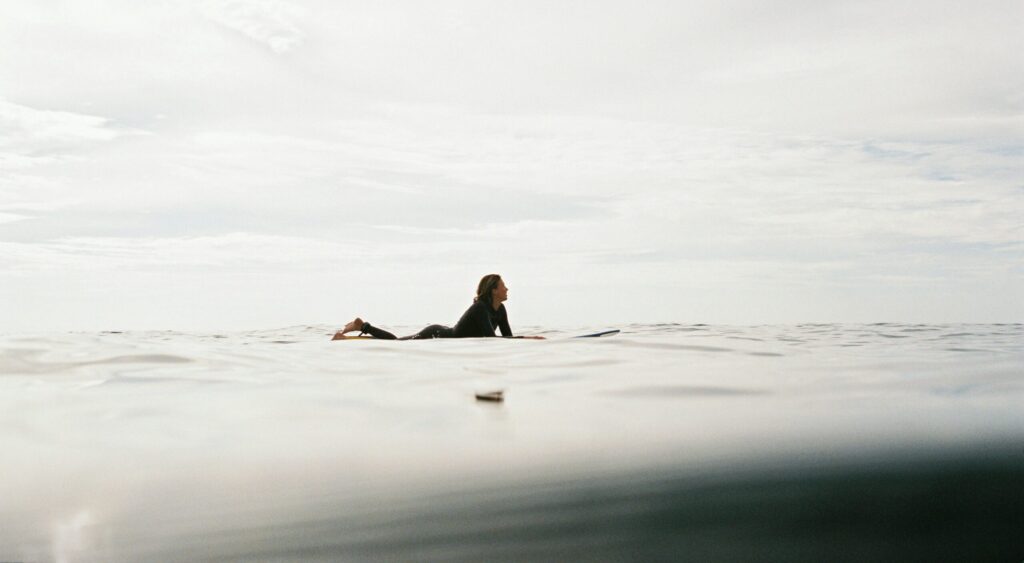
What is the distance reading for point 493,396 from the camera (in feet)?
13.4

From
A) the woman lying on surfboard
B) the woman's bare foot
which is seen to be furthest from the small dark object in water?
the woman's bare foot

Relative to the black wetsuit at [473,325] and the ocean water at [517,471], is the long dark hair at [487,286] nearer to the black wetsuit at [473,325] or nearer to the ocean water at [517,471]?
the black wetsuit at [473,325]

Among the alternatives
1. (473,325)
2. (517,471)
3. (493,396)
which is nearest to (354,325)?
(473,325)

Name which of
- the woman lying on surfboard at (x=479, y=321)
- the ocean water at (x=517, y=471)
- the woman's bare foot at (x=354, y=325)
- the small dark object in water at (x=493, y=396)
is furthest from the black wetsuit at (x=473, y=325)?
the small dark object in water at (x=493, y=396)

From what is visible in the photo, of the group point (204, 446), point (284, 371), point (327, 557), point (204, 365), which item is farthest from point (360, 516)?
point (204, 365)

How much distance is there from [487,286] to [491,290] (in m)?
0.08

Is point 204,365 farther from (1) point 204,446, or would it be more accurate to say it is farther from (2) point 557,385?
(1) point 204,446

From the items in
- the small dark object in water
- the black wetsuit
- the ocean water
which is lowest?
the ocean water

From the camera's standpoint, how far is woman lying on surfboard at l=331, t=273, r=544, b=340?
10.7m

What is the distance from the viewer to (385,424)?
3.26 meters

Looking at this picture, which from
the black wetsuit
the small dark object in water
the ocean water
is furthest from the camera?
the black wetsuit

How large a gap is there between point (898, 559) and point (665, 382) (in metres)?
2.78

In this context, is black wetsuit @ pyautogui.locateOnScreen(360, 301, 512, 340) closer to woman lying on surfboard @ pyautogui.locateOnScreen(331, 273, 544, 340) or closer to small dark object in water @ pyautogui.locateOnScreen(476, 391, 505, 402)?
woman lying on surfboard @ pyautogui.locateOnScreen(331, 273, 544, 340)

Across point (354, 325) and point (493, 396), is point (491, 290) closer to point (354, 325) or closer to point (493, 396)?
point (354, 325)
